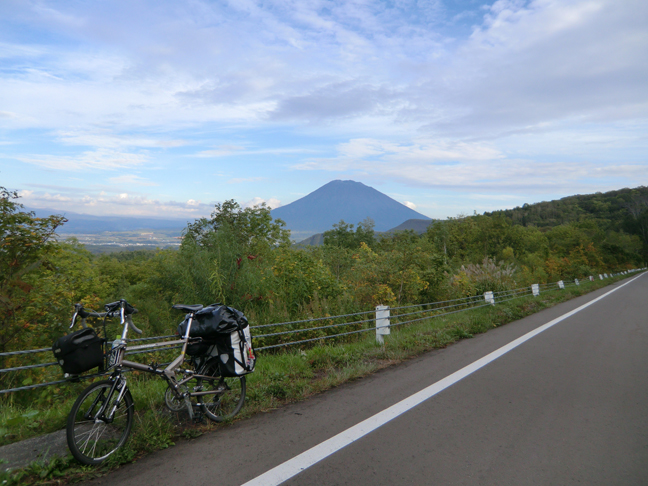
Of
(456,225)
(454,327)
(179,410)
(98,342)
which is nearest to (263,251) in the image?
(454,327)

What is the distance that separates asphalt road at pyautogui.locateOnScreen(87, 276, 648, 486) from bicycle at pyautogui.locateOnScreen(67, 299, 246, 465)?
1.04 feet

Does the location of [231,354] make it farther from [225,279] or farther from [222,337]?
[225,279]

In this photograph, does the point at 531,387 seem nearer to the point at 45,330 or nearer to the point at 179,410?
the point at 179,410

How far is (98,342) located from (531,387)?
5.49 m

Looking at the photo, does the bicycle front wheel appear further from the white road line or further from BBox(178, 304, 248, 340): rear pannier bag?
the white road line

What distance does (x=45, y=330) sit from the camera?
317 inches

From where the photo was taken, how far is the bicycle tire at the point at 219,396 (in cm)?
423

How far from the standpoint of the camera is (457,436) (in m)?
3.89

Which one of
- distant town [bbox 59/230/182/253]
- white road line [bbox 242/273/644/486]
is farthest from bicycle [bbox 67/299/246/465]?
distant town [bbox 59/230/182/253]

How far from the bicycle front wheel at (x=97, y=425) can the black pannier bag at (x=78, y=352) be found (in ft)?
0.77

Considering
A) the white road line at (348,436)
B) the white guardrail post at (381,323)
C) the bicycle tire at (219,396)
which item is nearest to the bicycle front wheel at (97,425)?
the bicycle tire at (219,396)

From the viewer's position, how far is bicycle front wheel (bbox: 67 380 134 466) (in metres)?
3.21

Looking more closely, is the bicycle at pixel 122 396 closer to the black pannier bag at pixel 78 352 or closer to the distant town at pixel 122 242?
the black pannier bag at pixel 78 352

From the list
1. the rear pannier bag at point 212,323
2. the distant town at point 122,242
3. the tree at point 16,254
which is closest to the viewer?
the rear pannier bag at point 212,323
